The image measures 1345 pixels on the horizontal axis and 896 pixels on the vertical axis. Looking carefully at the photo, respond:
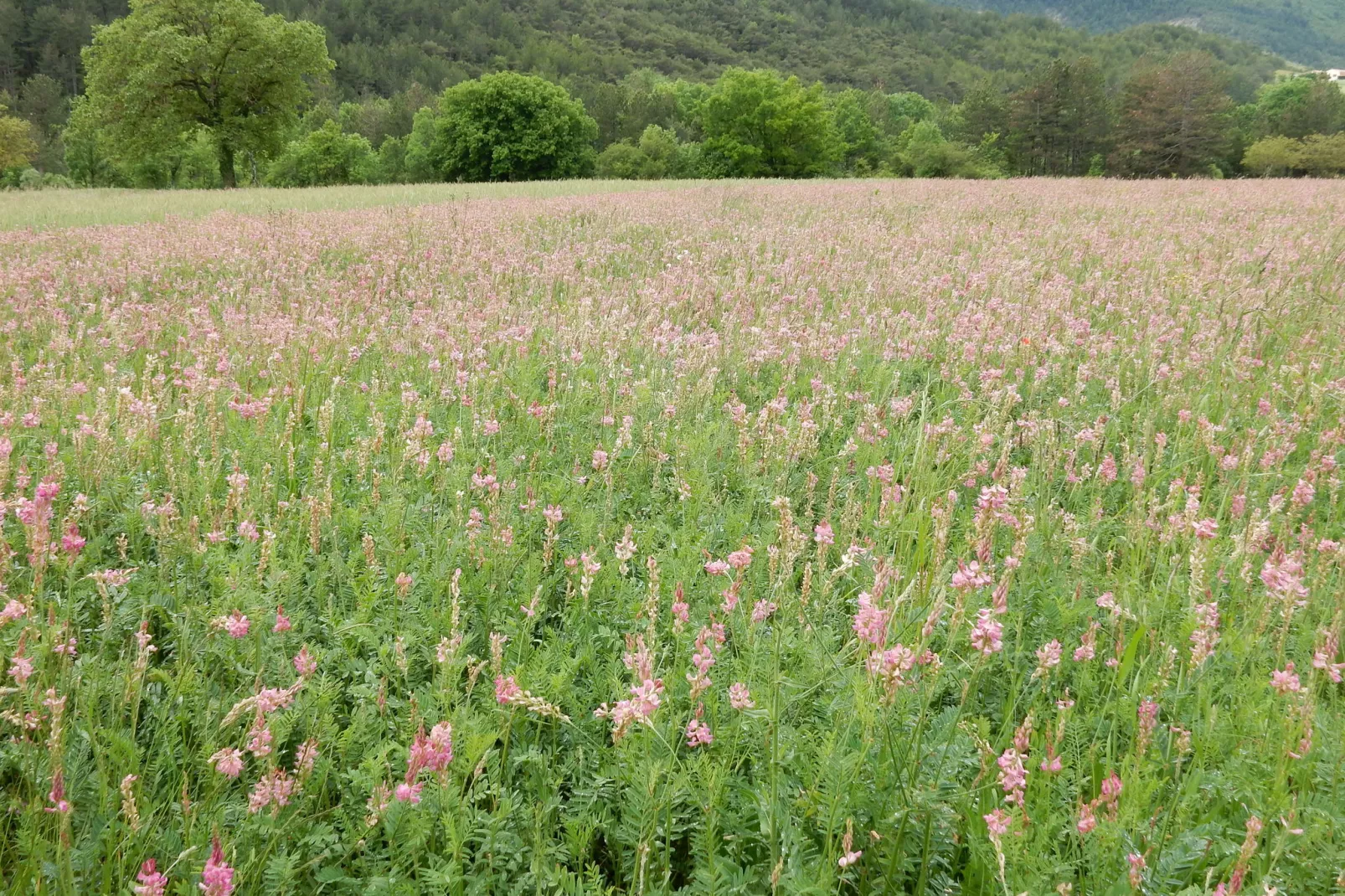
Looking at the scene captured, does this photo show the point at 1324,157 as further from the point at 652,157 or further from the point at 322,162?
the point at 322,162

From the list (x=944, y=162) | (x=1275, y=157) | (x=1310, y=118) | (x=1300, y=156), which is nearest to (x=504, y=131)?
(x=944, y=162)

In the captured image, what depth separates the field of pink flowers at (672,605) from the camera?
5.32 feet

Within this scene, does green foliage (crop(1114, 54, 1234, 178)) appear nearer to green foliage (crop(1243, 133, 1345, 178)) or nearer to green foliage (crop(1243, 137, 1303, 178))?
green foliage (crop(1243, 137, 1303, 178))

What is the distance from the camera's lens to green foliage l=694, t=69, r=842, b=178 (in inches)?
2437

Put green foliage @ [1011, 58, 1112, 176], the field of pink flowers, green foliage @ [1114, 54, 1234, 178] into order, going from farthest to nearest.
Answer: green foliage @ [1011, 58, 1112, 176] → green foliage @ [1114, 54, 1234, 178] → the field of pink flowers

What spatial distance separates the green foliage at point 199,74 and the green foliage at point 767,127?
3324 cm

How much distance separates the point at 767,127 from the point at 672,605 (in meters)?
66.8

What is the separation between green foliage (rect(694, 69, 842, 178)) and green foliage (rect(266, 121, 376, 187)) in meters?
34.7

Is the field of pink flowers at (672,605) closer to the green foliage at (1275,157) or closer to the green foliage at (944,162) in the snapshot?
the green foliage at (944,162)

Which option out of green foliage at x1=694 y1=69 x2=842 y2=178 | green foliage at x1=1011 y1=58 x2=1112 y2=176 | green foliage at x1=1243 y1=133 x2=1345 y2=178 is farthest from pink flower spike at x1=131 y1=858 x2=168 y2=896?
green foliage at x1=1011 y1=58 x2=1112 y2=176

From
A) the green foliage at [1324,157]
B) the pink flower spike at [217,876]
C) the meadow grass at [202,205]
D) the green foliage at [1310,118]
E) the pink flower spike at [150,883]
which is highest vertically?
the green foliage at [1310,118]

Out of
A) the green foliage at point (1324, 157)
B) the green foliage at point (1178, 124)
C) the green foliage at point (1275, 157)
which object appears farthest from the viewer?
the green foliage at point (1178, 124)

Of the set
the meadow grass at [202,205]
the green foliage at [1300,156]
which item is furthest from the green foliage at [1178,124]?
the meadow grass at [202,205]

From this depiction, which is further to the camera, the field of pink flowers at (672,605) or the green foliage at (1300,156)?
the green foliage at (1300,156)
